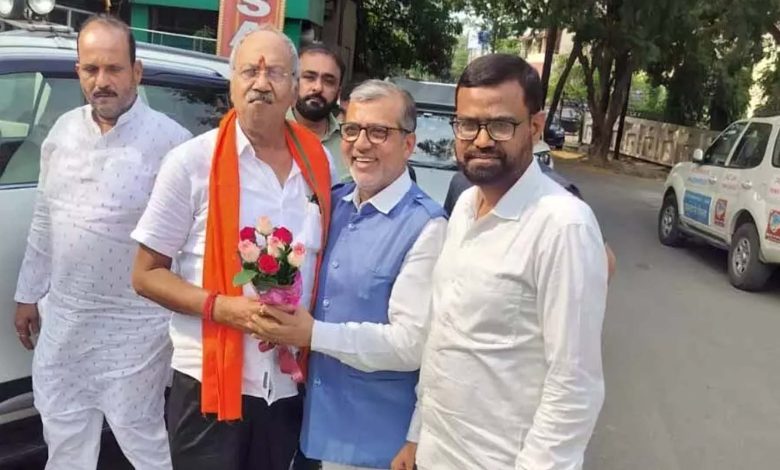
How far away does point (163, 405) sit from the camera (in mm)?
2912

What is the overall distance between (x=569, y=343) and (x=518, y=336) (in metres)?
0.14

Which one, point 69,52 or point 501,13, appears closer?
point 69,52

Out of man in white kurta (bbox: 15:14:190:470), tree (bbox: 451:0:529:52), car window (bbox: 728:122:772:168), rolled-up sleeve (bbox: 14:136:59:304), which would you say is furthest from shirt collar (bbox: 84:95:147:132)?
tree (bbox: 451:0:529:52)

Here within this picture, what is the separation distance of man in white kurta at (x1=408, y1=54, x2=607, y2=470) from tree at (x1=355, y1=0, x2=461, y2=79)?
25.2 meters

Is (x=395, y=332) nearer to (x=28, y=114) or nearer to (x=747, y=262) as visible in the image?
(x=28, y=114)

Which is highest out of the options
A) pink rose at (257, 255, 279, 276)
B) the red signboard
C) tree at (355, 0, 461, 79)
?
tree at (355, 0, 461, 79)

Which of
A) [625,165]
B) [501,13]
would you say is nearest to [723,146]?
[501,13]

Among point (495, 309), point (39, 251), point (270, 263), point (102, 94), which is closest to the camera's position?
point (495, 309)

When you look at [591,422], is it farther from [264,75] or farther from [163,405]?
[163,405]


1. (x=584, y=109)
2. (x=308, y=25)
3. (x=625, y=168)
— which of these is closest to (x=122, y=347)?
(x=308, y=25)

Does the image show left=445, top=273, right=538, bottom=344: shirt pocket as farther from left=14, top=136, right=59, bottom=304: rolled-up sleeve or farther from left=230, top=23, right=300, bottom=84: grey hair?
left=14, top=136, right=59, bottom=304: rolled-up sleeve

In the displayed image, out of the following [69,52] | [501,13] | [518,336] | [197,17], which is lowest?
[518,336]

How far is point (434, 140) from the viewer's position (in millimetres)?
7785

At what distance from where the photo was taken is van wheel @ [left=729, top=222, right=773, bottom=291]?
338 inches
